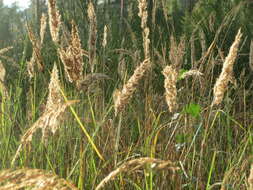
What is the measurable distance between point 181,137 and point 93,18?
629 mm

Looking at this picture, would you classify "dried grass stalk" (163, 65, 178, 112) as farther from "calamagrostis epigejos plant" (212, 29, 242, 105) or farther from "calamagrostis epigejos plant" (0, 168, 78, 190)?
"calamagrostis epigejos plant" (0, 168, 78, 190)

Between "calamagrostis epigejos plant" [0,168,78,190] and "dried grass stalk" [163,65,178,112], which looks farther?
"dried grass stalk" [163,65,178,112]

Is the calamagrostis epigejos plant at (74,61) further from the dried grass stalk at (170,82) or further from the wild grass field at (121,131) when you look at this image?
the dried grass stalk at (170,82)

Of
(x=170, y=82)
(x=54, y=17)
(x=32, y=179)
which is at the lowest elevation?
(x=32, y=179)

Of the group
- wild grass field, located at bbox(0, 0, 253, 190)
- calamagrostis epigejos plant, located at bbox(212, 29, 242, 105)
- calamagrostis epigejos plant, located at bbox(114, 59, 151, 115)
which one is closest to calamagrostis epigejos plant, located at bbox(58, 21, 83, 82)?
wild grass field, located at bbox(0, 0, 253, 190)

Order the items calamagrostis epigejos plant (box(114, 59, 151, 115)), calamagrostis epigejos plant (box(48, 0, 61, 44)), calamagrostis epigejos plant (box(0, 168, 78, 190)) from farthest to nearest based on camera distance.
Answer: calamagrostis epigejos plant (box(48, 0, 61, 44)) < calamagrostis epigejos plant (box(114, 59, 151, 115)) < calamagrostis epigejos plant (box(0, 168, 78, 190))

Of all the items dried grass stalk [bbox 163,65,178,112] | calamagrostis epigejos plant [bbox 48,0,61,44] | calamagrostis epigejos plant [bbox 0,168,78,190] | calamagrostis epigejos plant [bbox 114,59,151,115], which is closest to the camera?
calamagrostis epigejos plant [bbox 0,168,78,190]

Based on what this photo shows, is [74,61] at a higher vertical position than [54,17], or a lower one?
lower

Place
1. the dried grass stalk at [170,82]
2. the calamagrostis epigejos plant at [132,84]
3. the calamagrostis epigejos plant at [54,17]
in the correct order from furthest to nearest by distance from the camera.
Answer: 1. the calamagrostis epigejos plant at [54,17]
2. the dried grass stalk at [170,82]
3. the calamagrostis epigejos plant at [132,84]

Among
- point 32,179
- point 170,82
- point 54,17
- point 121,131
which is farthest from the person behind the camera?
point 121,131

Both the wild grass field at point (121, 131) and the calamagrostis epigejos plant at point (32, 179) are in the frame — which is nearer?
the calamagrostis epigejos plant at point (32, 179)

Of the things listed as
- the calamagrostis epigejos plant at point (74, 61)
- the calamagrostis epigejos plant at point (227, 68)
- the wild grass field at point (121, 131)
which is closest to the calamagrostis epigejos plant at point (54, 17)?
the wild grass field at point (121, 131)

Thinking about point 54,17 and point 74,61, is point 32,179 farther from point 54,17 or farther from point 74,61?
point 54,17

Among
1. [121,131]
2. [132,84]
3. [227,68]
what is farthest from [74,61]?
[121,131]
